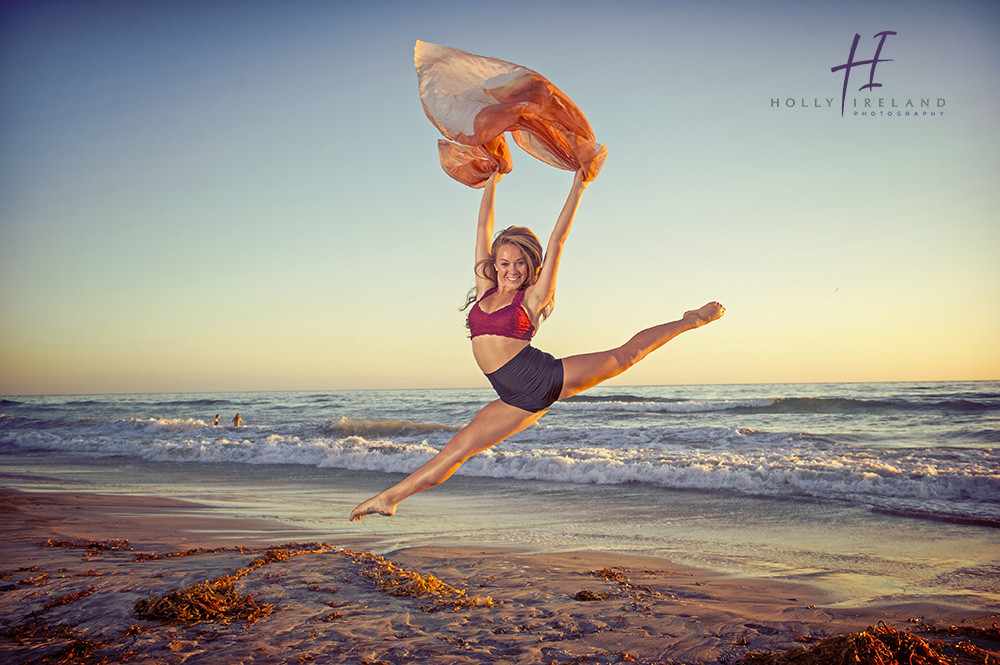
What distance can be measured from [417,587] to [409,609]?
17.1 inches

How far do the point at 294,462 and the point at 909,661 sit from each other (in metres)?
15.6

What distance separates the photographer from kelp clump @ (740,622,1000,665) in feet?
12.5

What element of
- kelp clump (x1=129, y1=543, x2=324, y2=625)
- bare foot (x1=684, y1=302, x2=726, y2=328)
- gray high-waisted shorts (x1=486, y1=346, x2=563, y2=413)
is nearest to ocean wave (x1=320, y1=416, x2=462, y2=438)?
kelp clump (x1=129, y1=543, x2=324, y2=625)

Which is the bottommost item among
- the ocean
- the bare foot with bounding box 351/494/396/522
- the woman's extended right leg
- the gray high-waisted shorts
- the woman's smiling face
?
the ocean

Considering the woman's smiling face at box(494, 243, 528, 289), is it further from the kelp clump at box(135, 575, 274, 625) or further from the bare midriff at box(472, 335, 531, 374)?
the kelp clump at box(135, 575, 274, 625)

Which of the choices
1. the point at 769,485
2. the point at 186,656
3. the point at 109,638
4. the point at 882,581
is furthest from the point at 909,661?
the point at 769,485

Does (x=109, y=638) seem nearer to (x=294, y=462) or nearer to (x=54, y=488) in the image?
(x=54, y=488)

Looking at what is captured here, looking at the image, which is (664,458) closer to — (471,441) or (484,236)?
(471,441)

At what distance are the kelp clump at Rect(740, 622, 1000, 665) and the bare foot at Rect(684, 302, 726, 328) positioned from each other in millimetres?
2093

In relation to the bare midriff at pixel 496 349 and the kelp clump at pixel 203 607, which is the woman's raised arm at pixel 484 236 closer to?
the bare midriff at pixel 496 349

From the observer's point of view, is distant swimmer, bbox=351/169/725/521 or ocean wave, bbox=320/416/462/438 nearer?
distant swimmer, bbox=351/169/725/521

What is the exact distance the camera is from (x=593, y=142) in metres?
4.26

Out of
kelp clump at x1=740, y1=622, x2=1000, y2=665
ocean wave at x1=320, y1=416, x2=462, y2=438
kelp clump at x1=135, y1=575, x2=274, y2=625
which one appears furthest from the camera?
ocean wave at x1=320, y1=416, x2=462, y2=438

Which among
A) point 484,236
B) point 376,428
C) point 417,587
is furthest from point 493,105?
point 376,428
